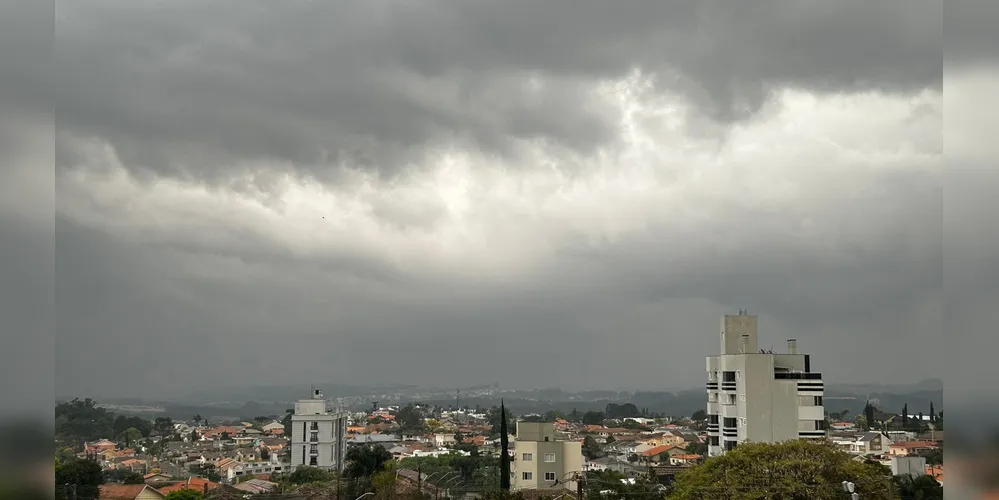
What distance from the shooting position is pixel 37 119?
106 cm

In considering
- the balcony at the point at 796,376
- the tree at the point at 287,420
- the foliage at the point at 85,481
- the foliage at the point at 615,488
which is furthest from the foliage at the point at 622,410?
the foliage at the point at 85,481

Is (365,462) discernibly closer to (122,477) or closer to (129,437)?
(122,477)

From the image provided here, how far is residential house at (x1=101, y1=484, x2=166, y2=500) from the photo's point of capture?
1398cm

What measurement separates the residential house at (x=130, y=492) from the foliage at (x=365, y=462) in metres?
5.59

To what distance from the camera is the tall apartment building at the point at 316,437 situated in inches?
932

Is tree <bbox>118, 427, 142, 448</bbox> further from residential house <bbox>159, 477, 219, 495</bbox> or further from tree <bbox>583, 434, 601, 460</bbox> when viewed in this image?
tree <bbox>583, 434, 601, 460</bbox>

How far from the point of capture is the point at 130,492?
1440 cm

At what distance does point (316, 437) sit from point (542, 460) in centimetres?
822

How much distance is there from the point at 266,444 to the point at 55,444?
26.0 metres

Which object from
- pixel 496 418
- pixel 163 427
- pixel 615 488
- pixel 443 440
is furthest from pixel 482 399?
pixel 615 488

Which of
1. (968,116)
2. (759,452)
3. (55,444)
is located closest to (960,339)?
(968,116)

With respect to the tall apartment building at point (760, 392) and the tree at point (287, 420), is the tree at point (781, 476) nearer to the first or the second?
the tall apartment building at point (760, 392)

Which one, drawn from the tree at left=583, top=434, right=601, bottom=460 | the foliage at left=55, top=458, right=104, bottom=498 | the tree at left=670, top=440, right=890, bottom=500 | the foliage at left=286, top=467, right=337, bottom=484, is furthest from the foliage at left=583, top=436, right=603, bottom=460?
the foliage at left=55, top=458, right=104, bottom=498

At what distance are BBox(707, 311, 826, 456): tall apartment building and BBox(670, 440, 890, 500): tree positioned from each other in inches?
233
